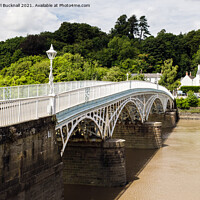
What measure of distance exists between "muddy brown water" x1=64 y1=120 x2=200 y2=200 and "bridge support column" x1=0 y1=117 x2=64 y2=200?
6807mm

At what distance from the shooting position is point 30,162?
11.5m

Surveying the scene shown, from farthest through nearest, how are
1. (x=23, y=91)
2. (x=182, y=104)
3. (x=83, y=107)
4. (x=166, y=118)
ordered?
(x=182, y=104) → (x=166, y=118) → (x=23, y=91) → (x=83, y=107)

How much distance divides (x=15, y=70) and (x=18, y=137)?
136ft

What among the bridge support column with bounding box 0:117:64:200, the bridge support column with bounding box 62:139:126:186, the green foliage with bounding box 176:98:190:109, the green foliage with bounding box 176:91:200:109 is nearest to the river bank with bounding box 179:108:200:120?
the green foliage with bounding box 176:98:190:109

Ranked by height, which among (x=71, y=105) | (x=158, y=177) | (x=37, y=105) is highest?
(x=37, y=105)

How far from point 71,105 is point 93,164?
18.8 feet

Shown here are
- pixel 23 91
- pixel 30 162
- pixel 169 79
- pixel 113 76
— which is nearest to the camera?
pixel 30 162

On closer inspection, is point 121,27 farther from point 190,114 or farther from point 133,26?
point 190,114

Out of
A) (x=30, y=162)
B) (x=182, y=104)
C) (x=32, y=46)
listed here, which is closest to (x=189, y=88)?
(x=182, y=104)

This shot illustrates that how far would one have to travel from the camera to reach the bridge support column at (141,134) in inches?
1341

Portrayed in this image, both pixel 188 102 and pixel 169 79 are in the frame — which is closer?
pixel 188 102

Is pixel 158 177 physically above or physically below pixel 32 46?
below

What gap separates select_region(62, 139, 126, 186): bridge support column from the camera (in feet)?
67.1

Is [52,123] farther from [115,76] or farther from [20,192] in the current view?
[115,76]
